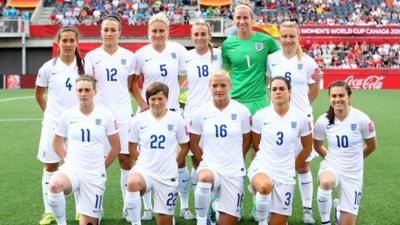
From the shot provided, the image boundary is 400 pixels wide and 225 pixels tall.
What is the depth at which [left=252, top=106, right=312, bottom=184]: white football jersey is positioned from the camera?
4.95 metres

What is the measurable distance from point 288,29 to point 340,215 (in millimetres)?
1957

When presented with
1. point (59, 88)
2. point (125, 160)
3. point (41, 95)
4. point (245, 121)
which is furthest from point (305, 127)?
point (41, 95)

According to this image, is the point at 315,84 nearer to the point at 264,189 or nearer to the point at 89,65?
the point at 264,189

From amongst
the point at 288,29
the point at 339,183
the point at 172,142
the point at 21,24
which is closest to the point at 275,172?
the point at 339,183

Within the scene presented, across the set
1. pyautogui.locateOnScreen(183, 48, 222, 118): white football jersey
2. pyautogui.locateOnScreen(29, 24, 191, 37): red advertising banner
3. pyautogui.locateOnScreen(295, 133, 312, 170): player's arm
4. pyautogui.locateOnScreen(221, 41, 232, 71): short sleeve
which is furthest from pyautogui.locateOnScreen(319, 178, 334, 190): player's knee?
pyautogui.locateOnScreen(29, 24, 191, 37): red advertising banner

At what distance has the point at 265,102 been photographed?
587 cm

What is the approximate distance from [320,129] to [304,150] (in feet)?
0.90

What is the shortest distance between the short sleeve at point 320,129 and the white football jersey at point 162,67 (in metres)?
1.53

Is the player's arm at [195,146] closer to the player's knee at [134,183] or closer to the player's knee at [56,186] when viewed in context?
the player's knee at [134,183]

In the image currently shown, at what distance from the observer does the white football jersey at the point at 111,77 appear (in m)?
5.67

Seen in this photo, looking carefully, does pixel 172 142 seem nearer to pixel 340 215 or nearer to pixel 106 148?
pixel 106 148

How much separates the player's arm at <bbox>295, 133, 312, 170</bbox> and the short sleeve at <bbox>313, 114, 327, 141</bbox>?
0.18 m

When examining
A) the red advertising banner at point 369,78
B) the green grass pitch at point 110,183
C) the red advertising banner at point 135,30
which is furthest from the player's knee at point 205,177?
the red advertising banner at point 135,30

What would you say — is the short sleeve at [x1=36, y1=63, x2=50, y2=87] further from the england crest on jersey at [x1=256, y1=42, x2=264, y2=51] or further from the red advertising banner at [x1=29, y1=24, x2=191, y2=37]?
the red advertising banner at [x1=29, y1=24, x2=191, y2=37]
